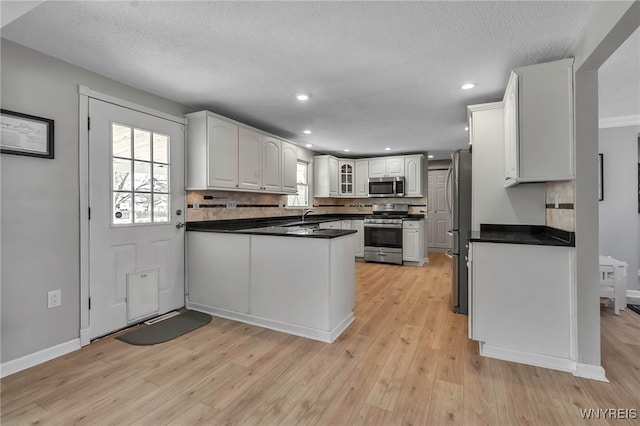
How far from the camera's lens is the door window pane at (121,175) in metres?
2.72

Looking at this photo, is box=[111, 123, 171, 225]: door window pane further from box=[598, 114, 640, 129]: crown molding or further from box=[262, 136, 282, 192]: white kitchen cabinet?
box=[598, 114, 640, 129]: crown molding

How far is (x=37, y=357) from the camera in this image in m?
2.20

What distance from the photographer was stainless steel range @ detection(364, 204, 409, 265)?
572cm

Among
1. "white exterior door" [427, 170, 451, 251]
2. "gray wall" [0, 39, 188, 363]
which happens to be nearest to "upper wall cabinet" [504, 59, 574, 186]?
"gray wall" [0, 39, 188, 363]

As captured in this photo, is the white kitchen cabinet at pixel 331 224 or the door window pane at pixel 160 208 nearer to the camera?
the door window pane at pixel 160 208

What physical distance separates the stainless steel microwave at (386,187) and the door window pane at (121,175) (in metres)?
4.56

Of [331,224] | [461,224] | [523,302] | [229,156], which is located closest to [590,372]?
[523,302]

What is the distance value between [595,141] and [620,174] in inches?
103

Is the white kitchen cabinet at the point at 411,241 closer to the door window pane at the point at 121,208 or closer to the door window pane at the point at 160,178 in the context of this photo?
the door window pane at the point at 160,178

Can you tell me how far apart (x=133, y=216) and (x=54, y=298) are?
0.87 meters

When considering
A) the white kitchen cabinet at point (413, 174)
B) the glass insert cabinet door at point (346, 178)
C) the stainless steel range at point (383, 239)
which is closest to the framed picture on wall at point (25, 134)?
the stainless steel range at point (383, 239)

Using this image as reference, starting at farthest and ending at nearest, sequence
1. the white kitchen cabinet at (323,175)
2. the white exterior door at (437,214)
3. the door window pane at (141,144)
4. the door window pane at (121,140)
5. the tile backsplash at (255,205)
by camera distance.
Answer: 1. the white exterior door at (437,214)
2. the white kitchen cabinet at (323,175)
3. the tile backsplash at (255,205)
4. the door window pane at (141,144)
5. the door window pane at (121,140)

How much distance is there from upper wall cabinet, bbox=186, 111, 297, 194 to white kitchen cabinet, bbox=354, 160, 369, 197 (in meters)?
2.56

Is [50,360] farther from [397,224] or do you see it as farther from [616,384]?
[397,224]
